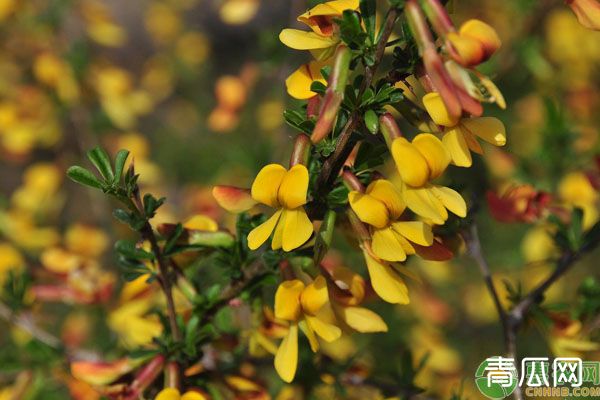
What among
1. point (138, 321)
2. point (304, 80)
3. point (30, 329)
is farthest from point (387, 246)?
point (30, 329)

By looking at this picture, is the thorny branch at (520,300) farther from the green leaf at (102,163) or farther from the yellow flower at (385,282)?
the green leaf at (102,163)

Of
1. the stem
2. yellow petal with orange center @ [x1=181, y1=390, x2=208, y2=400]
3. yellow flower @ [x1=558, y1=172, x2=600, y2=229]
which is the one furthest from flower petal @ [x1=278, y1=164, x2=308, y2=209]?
yellow flower @ [x1=558, y1=172, x2=600, y2=229]

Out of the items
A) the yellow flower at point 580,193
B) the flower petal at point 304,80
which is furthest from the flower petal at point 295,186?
the yellow flower at point 580,193

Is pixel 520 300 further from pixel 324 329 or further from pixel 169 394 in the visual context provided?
pixel 169 394

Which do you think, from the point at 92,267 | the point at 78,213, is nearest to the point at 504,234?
the point at 92,267

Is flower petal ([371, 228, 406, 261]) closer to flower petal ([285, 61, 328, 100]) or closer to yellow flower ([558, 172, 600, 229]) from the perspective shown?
flower petal ([285, 61, 328, 100])

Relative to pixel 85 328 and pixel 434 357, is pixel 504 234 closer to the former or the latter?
pixel 434 357
